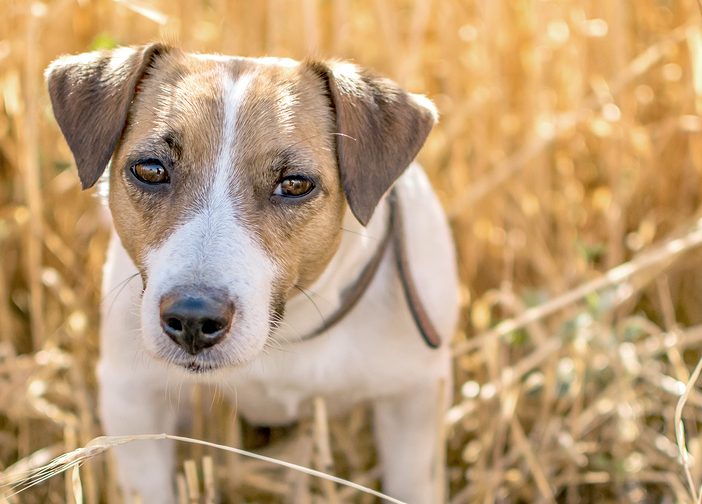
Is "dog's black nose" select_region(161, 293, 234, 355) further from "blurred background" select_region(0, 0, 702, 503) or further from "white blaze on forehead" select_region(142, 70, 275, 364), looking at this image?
"blurred background" select_region(0, 0, 702, 503)

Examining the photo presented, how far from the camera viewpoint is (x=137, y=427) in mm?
3020

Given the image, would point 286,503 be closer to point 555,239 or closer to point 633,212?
point 555,239

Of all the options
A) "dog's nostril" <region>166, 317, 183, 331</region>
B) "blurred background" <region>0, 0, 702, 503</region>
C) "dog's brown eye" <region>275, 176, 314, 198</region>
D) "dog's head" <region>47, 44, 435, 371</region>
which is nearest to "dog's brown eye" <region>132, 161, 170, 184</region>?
"dog's head" <region>47, 44, 435, 371</region>

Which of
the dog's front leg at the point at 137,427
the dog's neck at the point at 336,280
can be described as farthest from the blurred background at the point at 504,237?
the dog's neck at the point at 336,280

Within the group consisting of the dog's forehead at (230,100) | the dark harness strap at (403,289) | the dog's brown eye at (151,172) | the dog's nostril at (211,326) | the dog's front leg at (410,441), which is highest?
the dog's forehead at (230,100)

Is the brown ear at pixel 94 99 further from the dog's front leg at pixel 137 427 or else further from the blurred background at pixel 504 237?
the blurred background at pixel 504 237

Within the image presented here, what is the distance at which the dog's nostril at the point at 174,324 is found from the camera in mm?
2305

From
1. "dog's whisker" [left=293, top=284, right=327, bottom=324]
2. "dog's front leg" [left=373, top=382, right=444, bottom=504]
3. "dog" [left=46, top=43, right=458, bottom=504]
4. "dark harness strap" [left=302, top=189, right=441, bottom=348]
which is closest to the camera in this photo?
"dog" [left=46, top=43, right=458, bottom=504]

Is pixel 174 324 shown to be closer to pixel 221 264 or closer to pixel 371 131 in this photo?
pixel 221 264

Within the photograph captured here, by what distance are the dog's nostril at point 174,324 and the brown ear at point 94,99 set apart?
0.49 m

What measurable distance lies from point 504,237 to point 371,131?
1835 mm

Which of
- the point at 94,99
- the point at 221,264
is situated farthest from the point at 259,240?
the point at 94,99

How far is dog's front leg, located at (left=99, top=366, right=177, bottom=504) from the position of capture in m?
2.98

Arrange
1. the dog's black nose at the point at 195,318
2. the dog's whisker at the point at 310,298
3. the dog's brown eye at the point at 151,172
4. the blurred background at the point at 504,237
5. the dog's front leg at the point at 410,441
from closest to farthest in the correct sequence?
the dog's black nose at the point at 195,318, the dog's brown eye at the point at 151,172, the dog's whisker at the point at 310,298, the dog's front leg at the point at 410,441, the blurred background at the point at 504,237
